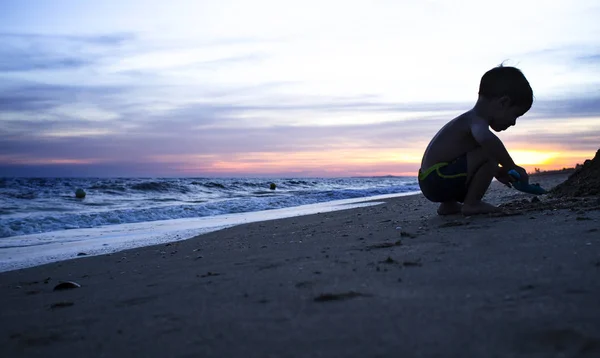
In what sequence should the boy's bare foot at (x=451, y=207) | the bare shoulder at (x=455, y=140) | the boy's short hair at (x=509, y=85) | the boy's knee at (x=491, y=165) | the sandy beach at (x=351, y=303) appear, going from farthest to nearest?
the boy's bare foot at (x=451, y=207) < the bare shoulder at (x=455, y=140) < the boy's knee at (x=491, y=165) < the boy's short hair at (x=509, y=85) < the sandy beach at (x=351, y=303)

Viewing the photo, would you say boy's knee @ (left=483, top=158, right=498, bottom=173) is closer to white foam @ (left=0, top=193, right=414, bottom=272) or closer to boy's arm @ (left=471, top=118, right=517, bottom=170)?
boy's arm @ (left=471, top=118, right=517, bottom=170)

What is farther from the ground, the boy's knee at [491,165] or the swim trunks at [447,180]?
the boy's knee at [491,165]

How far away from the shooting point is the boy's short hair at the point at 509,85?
3.80 meters

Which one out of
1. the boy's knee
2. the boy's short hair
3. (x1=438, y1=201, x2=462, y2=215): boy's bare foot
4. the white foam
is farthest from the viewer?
the white foam

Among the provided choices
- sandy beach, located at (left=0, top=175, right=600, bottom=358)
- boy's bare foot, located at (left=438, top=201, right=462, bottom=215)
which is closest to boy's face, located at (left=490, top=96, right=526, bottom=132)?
boy's bare foot, located at (left=438, top=201, right=462, bottom=215)

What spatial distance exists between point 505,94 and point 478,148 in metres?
0.47

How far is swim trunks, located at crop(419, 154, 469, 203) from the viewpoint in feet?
13.3

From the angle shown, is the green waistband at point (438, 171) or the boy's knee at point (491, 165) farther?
the green waistband at point (438, 171)

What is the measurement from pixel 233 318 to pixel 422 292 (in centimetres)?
68

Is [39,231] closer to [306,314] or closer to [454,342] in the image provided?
[306,314]

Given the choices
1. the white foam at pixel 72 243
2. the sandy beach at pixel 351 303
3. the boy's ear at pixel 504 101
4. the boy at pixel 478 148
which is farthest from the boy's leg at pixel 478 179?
the white foam at pixel 72 243

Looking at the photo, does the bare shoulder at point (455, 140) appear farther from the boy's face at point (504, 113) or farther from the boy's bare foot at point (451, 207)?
the boy's bare foot at point (451, 207)

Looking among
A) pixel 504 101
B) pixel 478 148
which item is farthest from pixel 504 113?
pixel 478 148

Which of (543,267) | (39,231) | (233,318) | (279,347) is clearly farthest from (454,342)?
(39,231)
